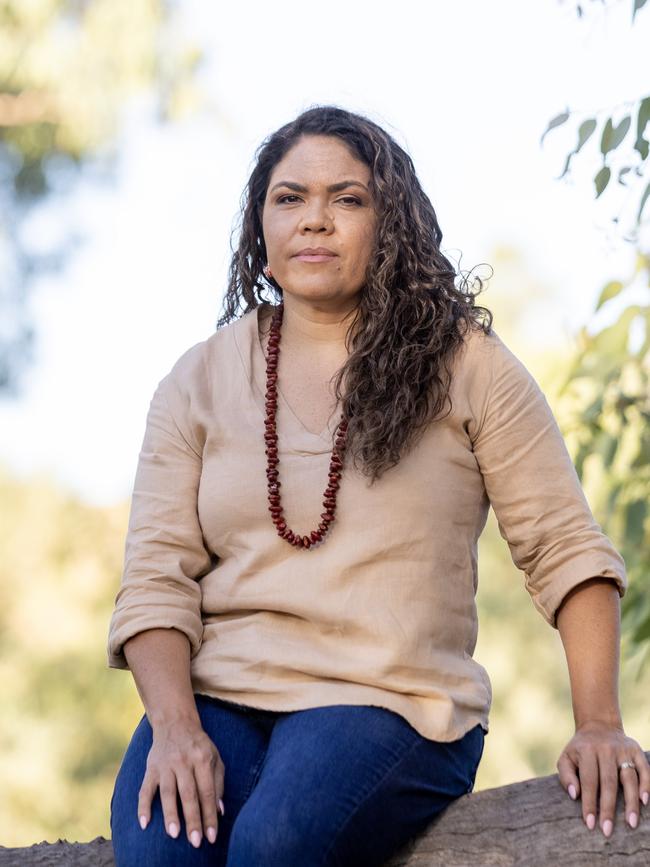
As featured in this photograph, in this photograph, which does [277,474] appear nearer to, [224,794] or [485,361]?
[485,361]

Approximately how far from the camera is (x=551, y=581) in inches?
88.8

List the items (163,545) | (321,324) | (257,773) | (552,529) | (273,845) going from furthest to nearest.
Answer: (321,324)
(163,545)
(552,529)
(257,773)
(273,845)

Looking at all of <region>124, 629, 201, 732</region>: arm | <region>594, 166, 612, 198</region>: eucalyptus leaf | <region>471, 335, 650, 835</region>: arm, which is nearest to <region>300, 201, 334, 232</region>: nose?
<region>471, 335, 650, 835</region>: arm

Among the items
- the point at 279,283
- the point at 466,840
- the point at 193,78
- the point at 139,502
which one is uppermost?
the point at 193,78

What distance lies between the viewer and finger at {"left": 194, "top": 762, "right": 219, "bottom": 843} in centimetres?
205

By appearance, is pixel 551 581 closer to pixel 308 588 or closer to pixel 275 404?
pixel 308 588

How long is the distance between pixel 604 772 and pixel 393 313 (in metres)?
0.86

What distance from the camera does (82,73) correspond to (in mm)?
7605

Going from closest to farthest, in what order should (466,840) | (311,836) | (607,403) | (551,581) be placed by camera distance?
1. (311,836)
2. (466,840)
3. (551,581)
4. (607,403)

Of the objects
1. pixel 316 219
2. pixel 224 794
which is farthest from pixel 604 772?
pixel 316 219

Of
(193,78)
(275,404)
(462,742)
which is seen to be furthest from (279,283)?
(193,78)

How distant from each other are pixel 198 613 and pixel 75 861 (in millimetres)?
478

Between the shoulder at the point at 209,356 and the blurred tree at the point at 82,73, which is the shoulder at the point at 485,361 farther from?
the blurred tree at the point at 82,73

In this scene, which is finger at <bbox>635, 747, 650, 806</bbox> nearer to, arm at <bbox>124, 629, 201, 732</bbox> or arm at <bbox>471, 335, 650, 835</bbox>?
arm at <bbox>471, 335, 650, 835</bbox>
